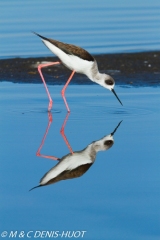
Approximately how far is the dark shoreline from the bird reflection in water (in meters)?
3.00

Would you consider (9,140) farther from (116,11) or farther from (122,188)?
(116,11)

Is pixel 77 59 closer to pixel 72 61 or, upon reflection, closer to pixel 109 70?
pixel 72 61

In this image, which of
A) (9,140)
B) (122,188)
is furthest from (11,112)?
(122,188)

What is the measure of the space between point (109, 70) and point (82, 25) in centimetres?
308

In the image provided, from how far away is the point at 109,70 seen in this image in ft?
36.4

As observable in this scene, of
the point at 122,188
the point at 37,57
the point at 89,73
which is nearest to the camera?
the point at 122,188

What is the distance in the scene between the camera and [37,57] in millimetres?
11703

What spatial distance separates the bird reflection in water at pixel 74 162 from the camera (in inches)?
242

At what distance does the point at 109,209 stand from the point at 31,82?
5145 millimetres

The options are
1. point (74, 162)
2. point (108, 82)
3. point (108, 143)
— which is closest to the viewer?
point (74, 162)

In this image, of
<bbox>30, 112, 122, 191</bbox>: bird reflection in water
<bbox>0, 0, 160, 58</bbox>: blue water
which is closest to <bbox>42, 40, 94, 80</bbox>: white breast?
<bbox>30, 112, 122, 191</bbox>: bird reflection in water

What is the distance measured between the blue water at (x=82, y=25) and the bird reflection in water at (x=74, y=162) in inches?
197

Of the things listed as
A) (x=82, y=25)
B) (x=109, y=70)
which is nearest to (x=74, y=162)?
(x=109, y=70)

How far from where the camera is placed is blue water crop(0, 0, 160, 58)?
1245cm
